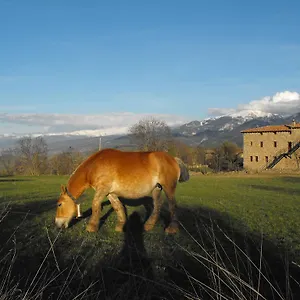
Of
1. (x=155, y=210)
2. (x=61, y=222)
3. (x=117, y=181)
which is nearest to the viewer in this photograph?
(x=61, y=222)

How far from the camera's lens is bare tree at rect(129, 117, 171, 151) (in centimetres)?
8216

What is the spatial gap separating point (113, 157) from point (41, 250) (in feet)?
10.5

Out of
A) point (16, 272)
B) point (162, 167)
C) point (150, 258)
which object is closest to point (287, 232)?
point (162, 167)

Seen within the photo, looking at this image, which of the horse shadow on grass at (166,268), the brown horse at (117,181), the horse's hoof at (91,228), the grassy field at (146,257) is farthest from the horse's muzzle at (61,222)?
the horse shadow on grass at (166,268)

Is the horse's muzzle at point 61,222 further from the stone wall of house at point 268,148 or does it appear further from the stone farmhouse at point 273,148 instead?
the stone wall of house at point 268,148

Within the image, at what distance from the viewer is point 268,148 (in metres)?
73.5

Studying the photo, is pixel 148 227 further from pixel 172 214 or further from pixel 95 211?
pixel 95 211

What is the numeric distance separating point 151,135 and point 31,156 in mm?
27622

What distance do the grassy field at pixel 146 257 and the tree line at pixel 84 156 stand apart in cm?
6069

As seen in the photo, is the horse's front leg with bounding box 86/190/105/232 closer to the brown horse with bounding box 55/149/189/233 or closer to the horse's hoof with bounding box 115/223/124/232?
Answer: the brown horse with bounding box 55/149/189/233

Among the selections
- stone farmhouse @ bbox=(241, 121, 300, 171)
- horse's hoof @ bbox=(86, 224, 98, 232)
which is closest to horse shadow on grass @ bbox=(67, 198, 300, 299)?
horse's hoof @ bbox=(86, 224, 98, 232)

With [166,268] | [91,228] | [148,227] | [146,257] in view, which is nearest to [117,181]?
[91,228]

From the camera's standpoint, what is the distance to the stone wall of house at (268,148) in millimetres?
69438

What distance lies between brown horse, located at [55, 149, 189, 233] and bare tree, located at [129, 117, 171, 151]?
6976cm
